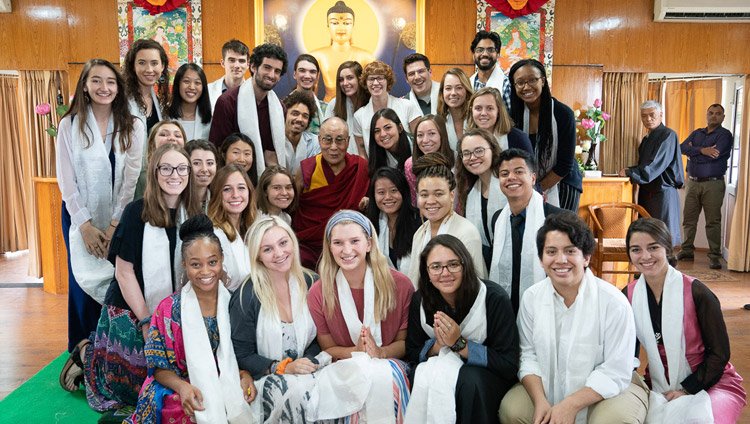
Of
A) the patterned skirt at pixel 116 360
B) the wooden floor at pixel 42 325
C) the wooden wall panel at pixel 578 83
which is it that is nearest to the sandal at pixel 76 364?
the patterned skirt at pixel 116 360

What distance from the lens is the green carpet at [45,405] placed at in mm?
3201

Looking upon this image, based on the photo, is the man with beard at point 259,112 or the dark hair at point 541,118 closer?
the dark hair at point 541,118

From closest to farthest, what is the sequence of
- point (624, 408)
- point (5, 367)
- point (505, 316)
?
1. point (624, 408)
2. point (505, 316)
3. point (5, 367)

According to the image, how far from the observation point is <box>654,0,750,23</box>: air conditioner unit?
22.9 feet

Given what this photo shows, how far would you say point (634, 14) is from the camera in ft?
23.7

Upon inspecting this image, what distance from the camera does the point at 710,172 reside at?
722 centimetres

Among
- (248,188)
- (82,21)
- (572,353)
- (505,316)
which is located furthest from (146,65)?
(82,21)

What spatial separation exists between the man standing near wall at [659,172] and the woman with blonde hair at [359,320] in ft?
15.7

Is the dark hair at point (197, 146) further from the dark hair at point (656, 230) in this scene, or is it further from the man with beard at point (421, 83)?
the dark hair at point (656, 230)

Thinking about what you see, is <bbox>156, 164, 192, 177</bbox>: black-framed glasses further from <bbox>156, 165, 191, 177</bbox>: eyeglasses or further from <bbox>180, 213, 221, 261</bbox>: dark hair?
<bbox>180, 213, 221, 261</bbox>: dark hair

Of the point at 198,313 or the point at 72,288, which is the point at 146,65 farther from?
the point at 198,313

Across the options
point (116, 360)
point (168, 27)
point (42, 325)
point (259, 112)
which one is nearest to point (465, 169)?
point (259, 112)

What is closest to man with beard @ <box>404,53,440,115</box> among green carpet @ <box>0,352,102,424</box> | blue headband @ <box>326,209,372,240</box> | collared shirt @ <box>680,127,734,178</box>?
blue headband @ <box>326,209,372,240</box>

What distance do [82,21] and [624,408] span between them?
724cm
